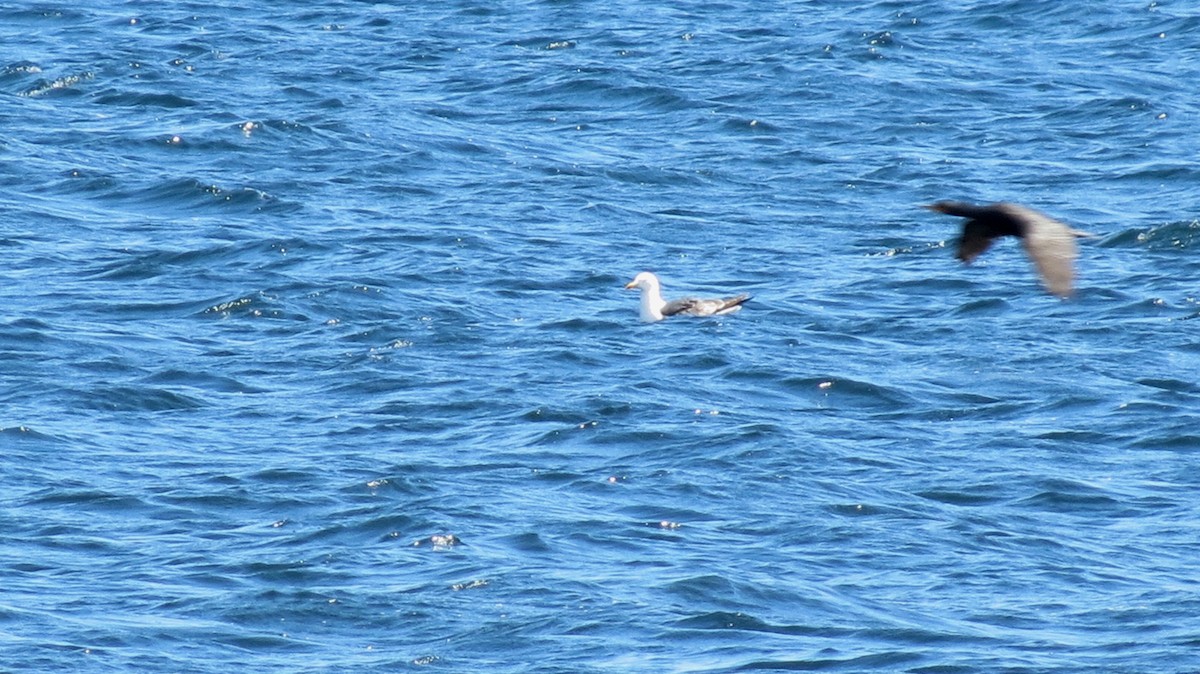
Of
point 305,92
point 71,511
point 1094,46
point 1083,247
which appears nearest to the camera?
point 71,511

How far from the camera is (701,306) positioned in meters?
17.1

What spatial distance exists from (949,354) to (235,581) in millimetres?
6320

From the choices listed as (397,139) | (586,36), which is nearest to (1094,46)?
(586,36)

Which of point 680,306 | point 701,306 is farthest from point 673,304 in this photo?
point 701,306

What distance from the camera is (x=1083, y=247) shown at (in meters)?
19.1

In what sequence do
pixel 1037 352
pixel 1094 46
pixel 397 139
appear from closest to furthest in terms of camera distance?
pixel 1037 352, pixel 397 139, pixel 1094 46

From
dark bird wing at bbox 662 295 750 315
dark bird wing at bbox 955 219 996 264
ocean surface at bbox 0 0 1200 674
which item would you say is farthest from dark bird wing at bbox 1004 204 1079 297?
dark bird wing at bbox 662 295 750 315

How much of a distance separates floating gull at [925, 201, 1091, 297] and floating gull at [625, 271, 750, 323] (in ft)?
21.5

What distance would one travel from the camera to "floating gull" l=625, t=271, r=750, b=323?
17059 mm

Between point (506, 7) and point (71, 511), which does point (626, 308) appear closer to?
point (71, 511)

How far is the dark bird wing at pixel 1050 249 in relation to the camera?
29.8ft

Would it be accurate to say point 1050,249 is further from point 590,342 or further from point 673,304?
point 673,304

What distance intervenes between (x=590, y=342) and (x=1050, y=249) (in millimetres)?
7697

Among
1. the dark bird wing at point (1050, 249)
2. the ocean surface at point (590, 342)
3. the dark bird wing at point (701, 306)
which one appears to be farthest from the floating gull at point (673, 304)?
the dark bird wing at point (1050, 249)
